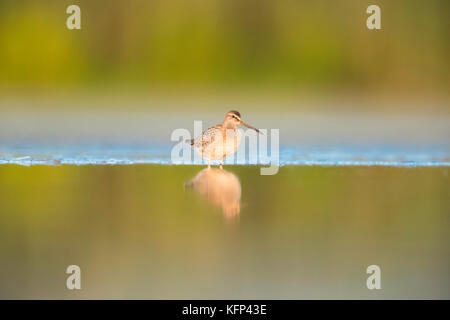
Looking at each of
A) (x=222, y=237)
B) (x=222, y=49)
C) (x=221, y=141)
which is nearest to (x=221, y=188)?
(x=221, y=141)

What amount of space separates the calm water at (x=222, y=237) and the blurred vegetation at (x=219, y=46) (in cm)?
1183

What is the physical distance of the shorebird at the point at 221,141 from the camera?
10.5 meters

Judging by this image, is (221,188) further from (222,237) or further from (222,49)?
(222,49)

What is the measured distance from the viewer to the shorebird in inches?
415

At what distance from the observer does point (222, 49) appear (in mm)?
21516

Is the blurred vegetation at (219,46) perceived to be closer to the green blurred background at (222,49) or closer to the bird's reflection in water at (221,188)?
the green blurred background at (222,49)

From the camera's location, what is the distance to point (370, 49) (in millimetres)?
21469

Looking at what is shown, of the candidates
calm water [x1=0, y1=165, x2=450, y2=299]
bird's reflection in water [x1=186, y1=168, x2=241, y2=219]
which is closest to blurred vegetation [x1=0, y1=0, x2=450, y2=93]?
bird's reflection in water [x1=186, y1=168, x2=241, y2=219]

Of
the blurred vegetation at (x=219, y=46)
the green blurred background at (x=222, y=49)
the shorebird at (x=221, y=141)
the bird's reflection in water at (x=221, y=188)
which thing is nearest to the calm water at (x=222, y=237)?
the bird's reflection in water at (x=221, y=188)
